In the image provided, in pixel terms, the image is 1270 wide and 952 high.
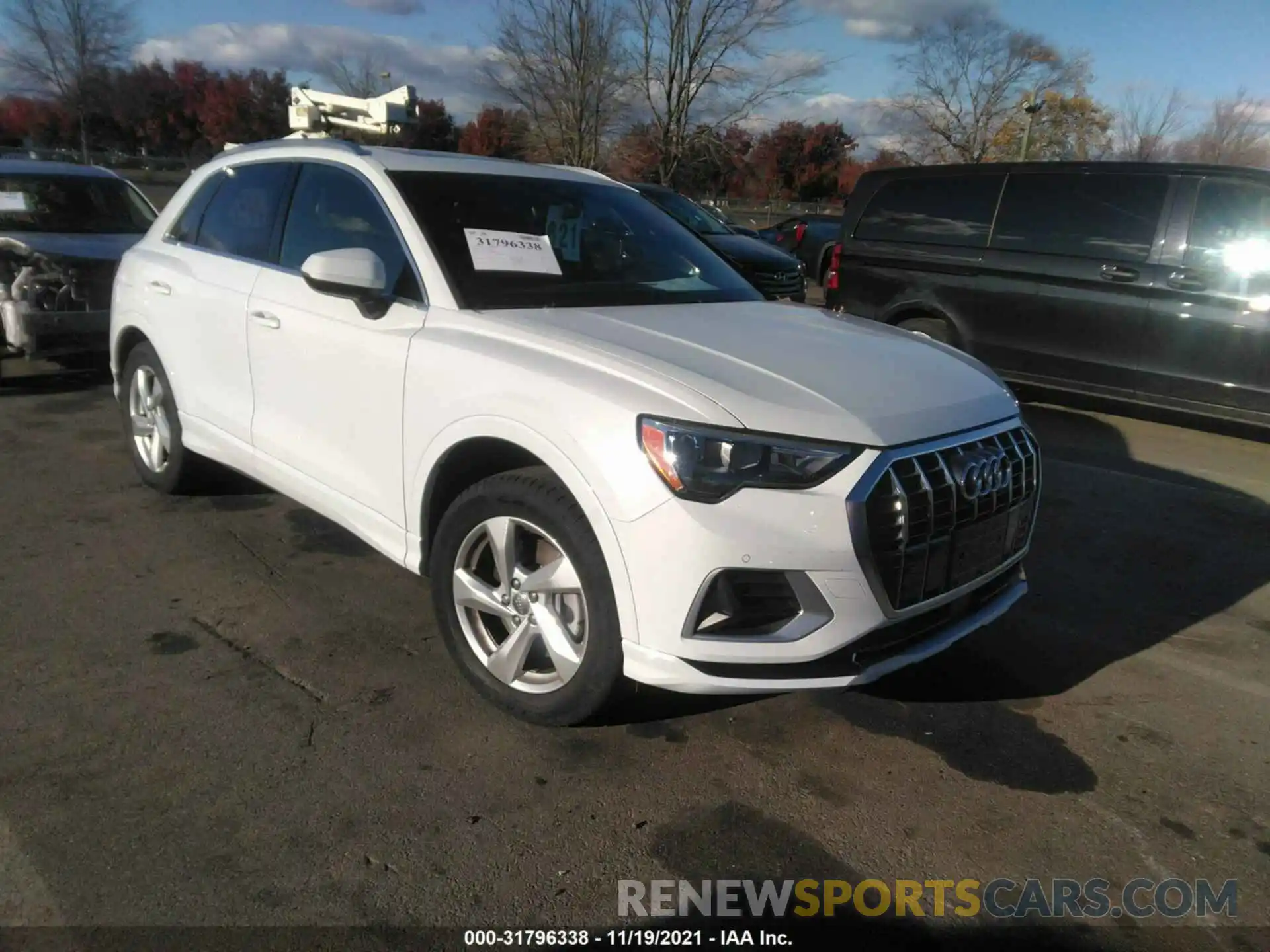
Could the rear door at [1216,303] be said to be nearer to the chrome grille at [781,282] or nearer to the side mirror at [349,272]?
the chrome grille at [781,282]

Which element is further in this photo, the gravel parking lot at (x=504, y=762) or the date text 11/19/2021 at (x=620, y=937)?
the gravel parking lot at (x=504, y=762)

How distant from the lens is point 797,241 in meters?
16.6

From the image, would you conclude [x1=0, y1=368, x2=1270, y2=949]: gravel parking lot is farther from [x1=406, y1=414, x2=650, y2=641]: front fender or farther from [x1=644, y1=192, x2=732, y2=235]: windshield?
[x1=644, y1=192, x2=732, y2=235]: windshield

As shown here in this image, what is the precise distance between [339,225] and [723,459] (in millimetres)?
2103

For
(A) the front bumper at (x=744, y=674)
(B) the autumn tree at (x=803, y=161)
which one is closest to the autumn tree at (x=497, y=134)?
(A) the front bumper at (x=744, y=674)

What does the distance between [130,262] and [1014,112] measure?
31107 millimetres

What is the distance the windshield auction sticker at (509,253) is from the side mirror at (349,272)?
1.10 feet

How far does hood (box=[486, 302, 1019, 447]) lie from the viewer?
8.56 ft

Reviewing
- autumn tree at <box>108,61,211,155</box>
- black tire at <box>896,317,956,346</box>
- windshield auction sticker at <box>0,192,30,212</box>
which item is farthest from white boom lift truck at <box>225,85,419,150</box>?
autumn tree at <box>108,61,211,155</box>

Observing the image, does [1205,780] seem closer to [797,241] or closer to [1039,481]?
[1039,481]

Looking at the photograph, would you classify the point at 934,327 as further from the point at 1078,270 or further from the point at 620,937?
the point at 620,937

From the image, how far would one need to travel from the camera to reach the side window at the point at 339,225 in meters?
3.44

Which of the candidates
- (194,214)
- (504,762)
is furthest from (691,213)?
(504,762)

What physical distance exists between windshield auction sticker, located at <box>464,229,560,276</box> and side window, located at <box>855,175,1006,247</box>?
5094 millimetres
